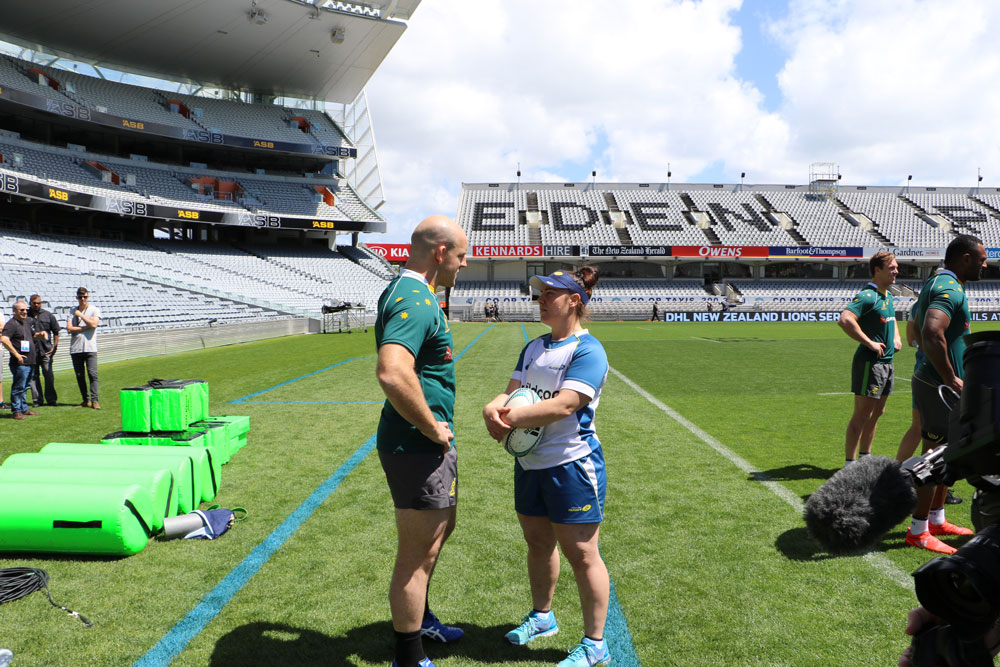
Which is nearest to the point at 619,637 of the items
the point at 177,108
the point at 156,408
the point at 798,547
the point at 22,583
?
the point at 798,547

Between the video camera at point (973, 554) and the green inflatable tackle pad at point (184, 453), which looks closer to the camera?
the video camera at point (973, 554)

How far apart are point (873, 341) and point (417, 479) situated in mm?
4471

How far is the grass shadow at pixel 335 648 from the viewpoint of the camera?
2.80 meters

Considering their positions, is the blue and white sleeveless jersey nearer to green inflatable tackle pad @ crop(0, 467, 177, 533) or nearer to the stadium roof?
green inflatable tackle pad @ crop(0, 467, 177, 533)

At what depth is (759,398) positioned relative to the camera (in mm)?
10070

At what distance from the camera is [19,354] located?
8.55m

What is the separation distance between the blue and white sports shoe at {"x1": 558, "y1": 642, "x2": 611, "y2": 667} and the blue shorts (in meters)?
0.58

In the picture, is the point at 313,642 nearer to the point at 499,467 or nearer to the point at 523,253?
the point at 499,467

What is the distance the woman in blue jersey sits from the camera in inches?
102

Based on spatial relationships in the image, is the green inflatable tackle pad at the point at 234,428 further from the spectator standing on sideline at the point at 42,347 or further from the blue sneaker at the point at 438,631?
the spectator standing on sideline at the point at 42,347

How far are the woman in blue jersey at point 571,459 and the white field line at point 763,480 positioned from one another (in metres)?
0.98

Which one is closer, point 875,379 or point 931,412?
point 931,412

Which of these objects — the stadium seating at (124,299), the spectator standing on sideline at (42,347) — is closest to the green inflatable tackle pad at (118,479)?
the spectator standing on sideline at (42,347)

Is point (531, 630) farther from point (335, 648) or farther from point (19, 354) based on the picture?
point (19, 354)
